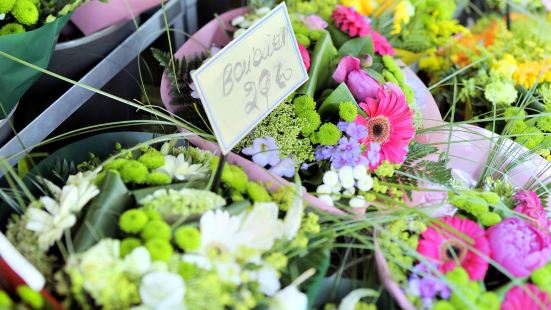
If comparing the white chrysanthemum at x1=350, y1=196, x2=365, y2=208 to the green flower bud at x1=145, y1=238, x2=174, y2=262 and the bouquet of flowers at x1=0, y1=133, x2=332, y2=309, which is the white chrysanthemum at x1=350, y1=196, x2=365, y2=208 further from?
the green flower bud at x1=145, y1=238, x2=174, y2=262

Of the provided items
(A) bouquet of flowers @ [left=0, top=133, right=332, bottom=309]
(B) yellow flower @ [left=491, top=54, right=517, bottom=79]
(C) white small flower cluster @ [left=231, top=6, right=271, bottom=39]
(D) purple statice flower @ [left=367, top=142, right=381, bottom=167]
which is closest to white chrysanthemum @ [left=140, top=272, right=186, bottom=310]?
(A) bouquet of flowers @ [left=0, top=133, right=332, bottom=309]

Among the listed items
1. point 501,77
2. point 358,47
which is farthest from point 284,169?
point 501,77

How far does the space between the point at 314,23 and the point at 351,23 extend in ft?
0.21

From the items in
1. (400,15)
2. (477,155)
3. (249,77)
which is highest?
(249,77)

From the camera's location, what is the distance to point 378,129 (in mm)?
753

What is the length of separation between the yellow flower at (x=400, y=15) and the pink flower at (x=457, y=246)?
0.63 m

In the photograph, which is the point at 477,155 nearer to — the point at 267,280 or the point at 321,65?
the point at 321,65

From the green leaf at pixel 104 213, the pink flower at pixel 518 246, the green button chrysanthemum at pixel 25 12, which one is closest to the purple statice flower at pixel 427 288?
the pink flower at pixel 518 246

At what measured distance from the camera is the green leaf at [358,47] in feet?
3.11

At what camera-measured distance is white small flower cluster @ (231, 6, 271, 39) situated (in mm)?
962

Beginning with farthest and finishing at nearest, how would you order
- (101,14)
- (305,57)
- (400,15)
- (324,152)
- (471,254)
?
(400,15) → (101,14) → (305,57) → (324,152) → (471,254)

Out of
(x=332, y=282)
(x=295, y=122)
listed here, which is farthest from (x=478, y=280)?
(x=295, y=122)

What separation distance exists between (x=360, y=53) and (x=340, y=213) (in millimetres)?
398

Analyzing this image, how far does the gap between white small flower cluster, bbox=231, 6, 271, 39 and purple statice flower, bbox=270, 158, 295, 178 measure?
0.32 m
